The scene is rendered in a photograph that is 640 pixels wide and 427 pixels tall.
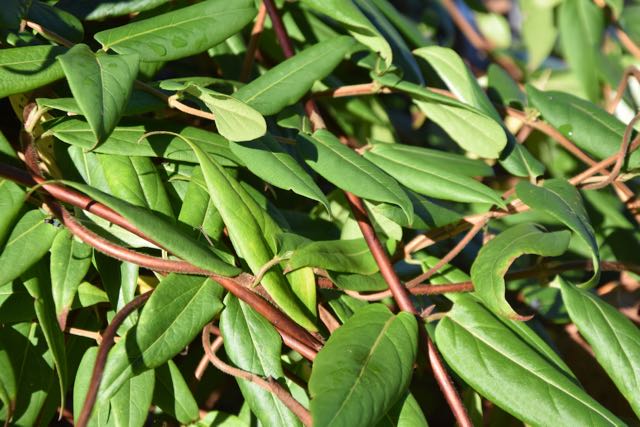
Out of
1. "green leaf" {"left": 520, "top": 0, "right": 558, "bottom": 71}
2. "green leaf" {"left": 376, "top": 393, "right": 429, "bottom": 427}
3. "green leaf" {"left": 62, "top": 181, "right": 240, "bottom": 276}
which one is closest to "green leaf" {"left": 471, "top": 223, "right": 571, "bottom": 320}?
"green leaf" {"left": 376, "top": 393, "right": 429, "bottom": 427}

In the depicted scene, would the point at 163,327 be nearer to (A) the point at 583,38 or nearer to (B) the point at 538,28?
(A) the point at 583,38

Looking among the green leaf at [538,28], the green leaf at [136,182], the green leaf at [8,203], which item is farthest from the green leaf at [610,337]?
the green leaf at [538,28]

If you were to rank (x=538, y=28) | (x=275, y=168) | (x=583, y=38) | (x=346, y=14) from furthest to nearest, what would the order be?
(x=538, y=28)
(x=583, y=38)
(x=346, y=14)
(x=275, y=168)

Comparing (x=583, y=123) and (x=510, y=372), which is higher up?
(x=583, y=123)

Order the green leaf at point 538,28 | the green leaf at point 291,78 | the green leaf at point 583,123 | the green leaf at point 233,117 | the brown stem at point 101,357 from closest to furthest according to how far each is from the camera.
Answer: the brown stem at point 101,357
the green leaf at point 233,117
the green leaf at point 291,78
the green leaf at point 583,123
the green leaf at point 538,28

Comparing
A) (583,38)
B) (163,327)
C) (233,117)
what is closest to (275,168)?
(233,117)

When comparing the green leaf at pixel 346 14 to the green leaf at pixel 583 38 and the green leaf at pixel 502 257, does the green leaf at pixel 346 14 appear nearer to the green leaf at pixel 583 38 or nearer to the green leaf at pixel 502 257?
the green leaf at pixel 502 257
